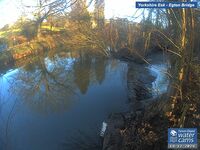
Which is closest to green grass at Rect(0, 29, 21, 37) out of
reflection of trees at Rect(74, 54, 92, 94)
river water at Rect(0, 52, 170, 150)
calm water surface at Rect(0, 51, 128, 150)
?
river water at Rect(0, 52, 170, 150)

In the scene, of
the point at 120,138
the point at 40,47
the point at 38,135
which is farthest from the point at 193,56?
the point at 40,47

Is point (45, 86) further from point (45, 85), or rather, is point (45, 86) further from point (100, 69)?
point (100, 69)

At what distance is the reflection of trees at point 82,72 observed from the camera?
1441 cm

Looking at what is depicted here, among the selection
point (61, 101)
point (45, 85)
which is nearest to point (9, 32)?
point (45, 85)

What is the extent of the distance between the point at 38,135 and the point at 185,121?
459 cm

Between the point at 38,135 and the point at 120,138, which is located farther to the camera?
the point at 38,135

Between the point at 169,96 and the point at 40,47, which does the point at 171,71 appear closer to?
the point at 169,96

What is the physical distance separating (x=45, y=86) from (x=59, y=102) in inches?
99.1

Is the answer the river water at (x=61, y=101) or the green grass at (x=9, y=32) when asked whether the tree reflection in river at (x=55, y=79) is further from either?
the green grass at (x=9, y=32)

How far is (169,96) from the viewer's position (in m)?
7.38

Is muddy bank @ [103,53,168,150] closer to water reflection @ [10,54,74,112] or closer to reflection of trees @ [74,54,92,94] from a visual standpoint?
water reflection @ [10,54,74,112]

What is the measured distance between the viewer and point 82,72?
17203mm

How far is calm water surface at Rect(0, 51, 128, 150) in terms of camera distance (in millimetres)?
9182

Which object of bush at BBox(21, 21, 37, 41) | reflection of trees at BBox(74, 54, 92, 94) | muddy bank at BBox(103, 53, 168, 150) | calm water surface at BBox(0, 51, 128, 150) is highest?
bush at BBox(21, 21, 37, 41)
